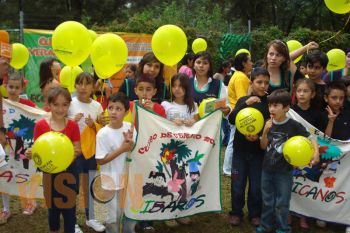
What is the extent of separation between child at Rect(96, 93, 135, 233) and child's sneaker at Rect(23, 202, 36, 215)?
137cm

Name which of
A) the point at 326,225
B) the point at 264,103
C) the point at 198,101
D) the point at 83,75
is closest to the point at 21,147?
the point at 83,75

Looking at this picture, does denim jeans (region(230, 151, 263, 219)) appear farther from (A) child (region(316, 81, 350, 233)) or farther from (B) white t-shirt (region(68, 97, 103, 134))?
(B) white t-shirt (region(68, 97, 103, 134))

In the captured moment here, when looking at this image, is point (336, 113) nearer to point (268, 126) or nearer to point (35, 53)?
point (268, 126)

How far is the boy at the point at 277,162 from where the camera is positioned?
3693mm

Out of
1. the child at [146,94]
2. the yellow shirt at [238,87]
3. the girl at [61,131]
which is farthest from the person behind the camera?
the yellow shirt at [238,87]

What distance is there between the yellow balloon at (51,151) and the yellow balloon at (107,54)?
1150mm

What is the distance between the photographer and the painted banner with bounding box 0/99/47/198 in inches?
168

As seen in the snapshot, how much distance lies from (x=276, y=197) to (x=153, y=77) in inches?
68.2

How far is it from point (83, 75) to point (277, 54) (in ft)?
6.56

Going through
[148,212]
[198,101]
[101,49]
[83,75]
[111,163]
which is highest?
[101,49]

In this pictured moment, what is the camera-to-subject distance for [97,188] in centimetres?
428

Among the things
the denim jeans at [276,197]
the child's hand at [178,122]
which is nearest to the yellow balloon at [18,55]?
the child's hand at [178,122]

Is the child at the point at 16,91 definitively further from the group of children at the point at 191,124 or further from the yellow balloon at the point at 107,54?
the yellow balloon at the point at 107,54

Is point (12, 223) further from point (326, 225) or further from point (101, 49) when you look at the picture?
point (326, 225)
